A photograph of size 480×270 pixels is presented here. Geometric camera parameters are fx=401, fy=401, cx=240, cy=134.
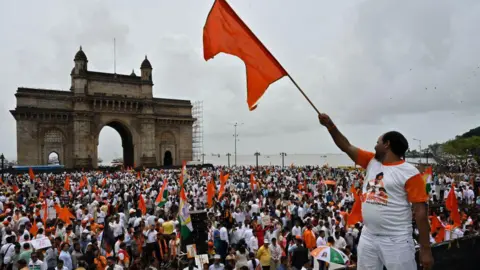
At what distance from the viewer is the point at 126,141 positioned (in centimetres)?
5862

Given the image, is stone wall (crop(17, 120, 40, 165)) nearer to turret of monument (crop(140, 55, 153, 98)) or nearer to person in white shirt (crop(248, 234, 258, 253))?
turret of monument (crop(140, 55, 153, 98))

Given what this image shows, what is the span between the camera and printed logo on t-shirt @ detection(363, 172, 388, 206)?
9.66ft

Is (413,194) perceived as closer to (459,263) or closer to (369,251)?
(369,251)

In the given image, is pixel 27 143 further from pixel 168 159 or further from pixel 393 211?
pixel 393 211

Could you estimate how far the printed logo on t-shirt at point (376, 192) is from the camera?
2.94 m

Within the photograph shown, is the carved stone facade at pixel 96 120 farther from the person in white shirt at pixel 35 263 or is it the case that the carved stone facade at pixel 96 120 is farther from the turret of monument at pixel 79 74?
the person in white shirt at pixel 35 263

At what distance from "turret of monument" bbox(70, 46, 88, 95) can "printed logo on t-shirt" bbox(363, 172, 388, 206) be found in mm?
52835

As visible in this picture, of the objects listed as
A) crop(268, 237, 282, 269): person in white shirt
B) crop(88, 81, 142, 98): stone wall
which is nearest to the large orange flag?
crop(268, 237, 282, 269): person in white shirt

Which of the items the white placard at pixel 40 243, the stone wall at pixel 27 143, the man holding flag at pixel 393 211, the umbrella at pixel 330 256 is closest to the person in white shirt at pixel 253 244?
the umbrella at pixel 330 256

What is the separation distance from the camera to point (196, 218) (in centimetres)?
1039

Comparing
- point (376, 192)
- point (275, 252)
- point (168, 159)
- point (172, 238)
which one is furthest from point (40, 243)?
point (168, 159)

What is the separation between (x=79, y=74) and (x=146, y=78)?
9256 millimetres

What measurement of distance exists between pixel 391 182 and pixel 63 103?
54.4 m

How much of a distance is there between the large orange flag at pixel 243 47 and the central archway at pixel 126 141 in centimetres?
5387
